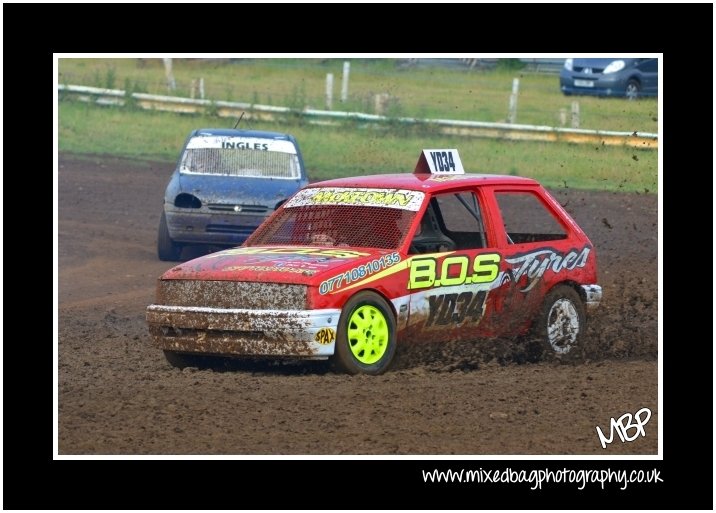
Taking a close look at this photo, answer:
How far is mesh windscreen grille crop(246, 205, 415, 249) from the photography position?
1035 centimetres

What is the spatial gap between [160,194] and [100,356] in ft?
39.2

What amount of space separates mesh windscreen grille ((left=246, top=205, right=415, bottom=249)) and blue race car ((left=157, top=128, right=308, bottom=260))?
5201mm

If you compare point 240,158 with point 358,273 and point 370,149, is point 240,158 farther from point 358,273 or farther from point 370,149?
point 370,149

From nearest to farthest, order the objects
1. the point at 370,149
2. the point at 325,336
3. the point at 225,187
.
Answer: the point at 325,336 → the point at 225,187 → the point at 370,149

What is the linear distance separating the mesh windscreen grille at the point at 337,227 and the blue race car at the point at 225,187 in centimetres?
520

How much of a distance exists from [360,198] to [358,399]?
2.14m

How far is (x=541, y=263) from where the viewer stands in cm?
1097

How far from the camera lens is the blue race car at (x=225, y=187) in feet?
53.4

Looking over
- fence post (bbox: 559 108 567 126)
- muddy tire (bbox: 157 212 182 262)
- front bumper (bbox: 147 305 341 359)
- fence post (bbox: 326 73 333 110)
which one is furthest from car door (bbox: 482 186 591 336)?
fence post (bbox: 326 73 333 110)

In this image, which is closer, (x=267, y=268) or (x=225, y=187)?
(x=267, y=268)

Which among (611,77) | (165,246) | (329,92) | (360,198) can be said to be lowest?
(165,246)

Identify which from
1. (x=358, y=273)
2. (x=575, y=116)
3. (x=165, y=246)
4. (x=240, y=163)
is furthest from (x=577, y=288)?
(x=575, y=116)

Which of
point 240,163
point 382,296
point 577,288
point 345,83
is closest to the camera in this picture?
point 382,296

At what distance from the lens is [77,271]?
16.5 m
